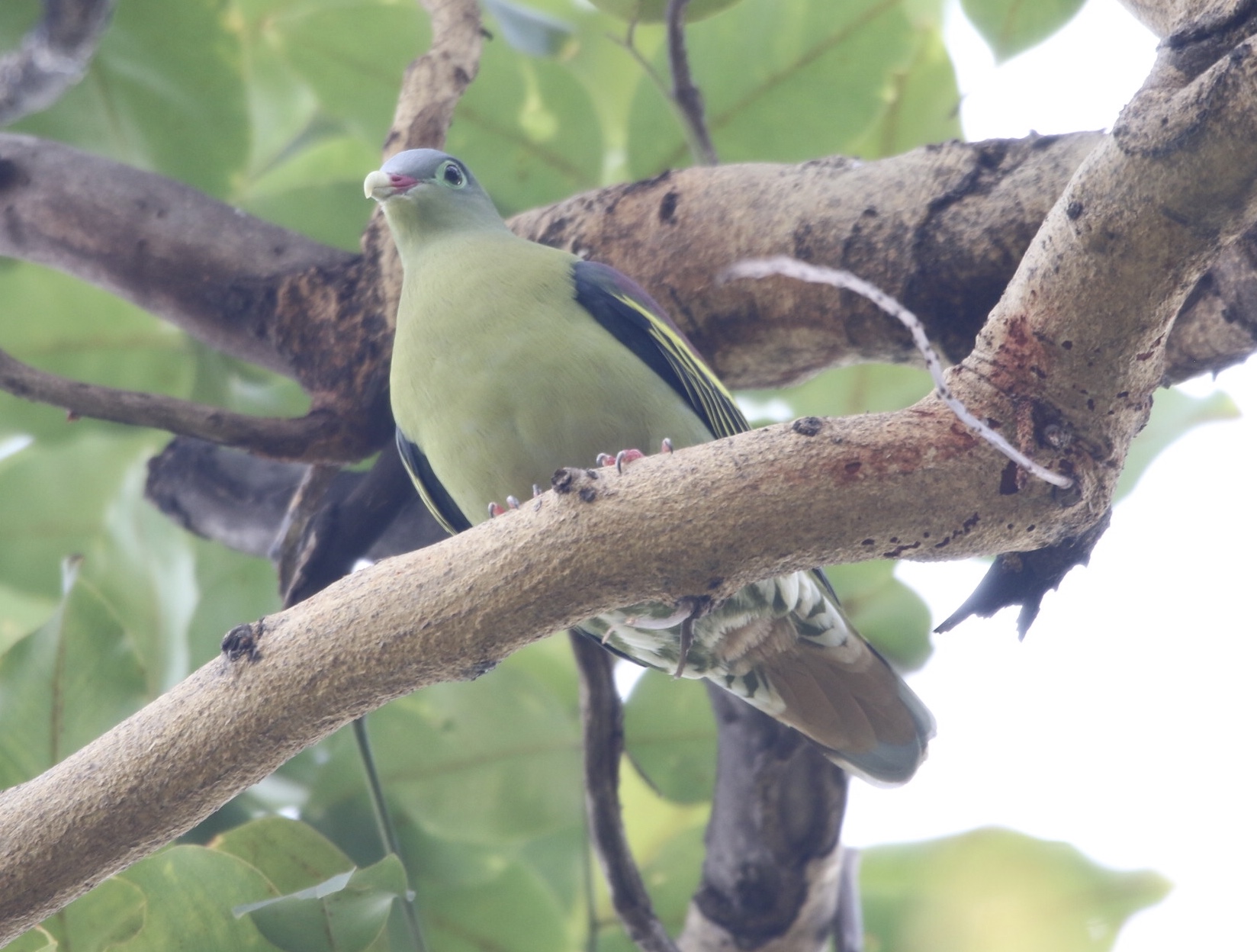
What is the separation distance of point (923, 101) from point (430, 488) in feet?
5.29

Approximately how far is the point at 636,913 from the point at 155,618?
162cm

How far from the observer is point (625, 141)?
Answer: 323 cm

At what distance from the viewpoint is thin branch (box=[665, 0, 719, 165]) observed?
8.58 ft

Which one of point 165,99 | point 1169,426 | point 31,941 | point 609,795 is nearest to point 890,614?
point 1169,426

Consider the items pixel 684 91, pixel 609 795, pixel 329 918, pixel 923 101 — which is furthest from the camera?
pixel 923 101

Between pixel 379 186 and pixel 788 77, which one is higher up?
pixel 788 77

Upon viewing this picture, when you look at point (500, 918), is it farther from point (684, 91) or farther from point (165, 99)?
point (165, 99)

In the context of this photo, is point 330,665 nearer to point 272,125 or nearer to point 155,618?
point 155,618

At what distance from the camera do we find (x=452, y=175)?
2867mm

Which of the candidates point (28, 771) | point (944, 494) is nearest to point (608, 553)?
point (944, 494)

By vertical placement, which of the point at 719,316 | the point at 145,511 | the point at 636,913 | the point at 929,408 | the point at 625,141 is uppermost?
the point at 625,141

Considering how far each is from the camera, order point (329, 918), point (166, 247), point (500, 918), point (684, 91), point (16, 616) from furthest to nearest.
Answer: point (16, 616)
point (166, 247)
point (500, 918)
point (684, 91)
point (329, 918)

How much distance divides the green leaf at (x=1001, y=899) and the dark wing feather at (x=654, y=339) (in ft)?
3.77

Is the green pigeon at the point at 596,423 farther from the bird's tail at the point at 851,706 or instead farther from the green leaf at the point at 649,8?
the green leaf at the point at 649,8
